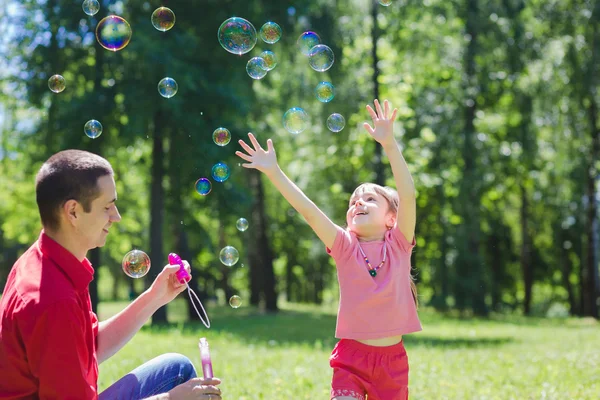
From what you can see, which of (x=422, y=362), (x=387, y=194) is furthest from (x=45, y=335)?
(x=422, y=362)

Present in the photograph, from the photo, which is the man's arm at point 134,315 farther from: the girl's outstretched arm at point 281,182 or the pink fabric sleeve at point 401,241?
the pink fabric sleeve at point 401,241

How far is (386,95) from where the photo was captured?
23188 millimetres

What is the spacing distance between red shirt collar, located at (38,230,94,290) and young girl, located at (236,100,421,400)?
132 centimetres

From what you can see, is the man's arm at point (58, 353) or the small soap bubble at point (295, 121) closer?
the man's arm at point (58, 353)

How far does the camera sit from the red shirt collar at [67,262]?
2674mm

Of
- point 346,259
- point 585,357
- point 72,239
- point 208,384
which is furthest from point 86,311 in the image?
point 585,357

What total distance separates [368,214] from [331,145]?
16.6 metres

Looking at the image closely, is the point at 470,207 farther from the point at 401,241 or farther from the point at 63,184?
the point at 63,184

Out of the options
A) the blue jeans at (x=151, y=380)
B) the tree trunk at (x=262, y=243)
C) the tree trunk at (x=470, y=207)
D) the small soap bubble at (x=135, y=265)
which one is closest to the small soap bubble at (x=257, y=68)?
the small soap bubble at (x=135, y=265)

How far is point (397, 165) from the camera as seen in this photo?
4.13 metres

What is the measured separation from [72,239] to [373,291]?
1.88 metres

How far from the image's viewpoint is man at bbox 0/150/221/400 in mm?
2475

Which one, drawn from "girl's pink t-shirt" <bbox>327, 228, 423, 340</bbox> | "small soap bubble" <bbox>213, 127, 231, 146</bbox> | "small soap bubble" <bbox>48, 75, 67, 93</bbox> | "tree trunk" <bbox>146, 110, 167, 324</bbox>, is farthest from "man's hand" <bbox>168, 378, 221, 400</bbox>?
"tree trunk" <bbox>146, 110, 167, 324</bbox>

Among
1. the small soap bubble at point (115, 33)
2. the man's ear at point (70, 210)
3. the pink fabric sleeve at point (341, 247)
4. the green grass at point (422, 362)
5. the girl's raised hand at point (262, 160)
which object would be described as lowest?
the green grass at point (422, 362)
